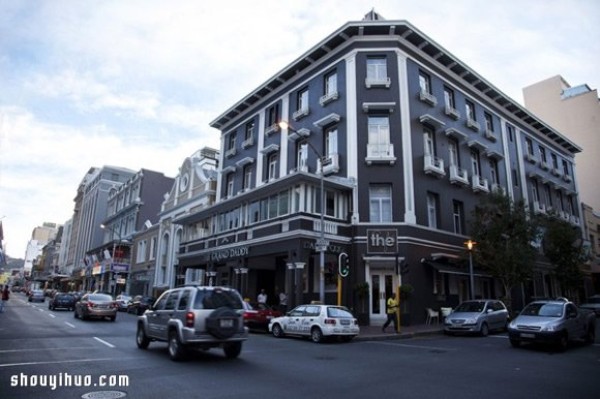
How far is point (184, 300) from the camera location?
11195mm

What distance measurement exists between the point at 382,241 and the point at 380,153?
18.0 feet

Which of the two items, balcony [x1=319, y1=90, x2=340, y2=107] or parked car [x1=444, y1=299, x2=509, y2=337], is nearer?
parked car [x1=444, y1=299, x2=509, y2=337]

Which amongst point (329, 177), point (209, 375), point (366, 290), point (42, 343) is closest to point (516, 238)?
point (366, 290)

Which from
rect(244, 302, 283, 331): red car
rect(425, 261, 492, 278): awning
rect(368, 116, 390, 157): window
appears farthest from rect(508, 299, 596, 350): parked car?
rect(368, 116, 390, 157): window

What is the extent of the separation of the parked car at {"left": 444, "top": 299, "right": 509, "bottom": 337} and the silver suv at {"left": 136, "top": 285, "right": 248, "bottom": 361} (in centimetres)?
1196

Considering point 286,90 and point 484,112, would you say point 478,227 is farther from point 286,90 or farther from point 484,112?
point 286,90

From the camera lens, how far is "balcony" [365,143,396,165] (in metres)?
24.9

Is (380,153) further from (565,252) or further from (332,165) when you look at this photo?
(565,252)

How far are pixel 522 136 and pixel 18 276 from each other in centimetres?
20300

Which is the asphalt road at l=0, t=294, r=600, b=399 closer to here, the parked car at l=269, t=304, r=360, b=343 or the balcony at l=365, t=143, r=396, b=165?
the parked car at l=269, t=304, r=360, b=343

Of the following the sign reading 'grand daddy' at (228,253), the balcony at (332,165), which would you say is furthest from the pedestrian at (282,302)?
the balcony at (332,165)

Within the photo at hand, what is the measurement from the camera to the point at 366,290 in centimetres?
2248

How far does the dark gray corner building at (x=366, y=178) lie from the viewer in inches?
930

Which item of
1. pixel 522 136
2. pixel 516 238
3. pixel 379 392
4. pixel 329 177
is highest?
pixel 522 136
